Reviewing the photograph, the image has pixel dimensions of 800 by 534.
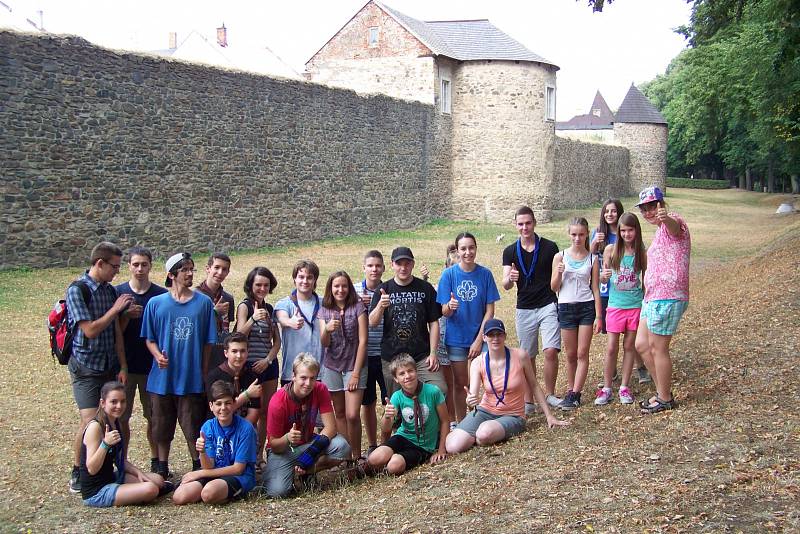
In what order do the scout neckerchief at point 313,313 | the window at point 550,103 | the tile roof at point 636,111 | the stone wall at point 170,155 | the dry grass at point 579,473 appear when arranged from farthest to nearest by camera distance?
1. the tile roof at point 636,111
2. the window at point 550,103
3. the stone wall at point 170,155
4. the scout neckerchief at point 313,313
5. the dry grass at point 579,473

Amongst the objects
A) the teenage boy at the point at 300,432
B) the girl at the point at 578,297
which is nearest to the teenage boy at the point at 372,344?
the teenage boy at the point at 300,432

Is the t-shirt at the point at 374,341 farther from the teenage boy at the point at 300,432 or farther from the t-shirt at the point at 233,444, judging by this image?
the t-shirt at the point at 233,444

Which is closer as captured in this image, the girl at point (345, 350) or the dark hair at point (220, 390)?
the dark hair at point (220, 390)

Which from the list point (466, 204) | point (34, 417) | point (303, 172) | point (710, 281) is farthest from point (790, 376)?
point (466, 204)

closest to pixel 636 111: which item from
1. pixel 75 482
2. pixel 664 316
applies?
pixel 664 316

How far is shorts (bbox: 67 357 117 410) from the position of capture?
222 inches

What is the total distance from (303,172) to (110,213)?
6548mm

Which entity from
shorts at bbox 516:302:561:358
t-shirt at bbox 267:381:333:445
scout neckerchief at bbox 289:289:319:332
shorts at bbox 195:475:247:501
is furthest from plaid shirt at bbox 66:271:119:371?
shorts at bbox 516:302:561:358

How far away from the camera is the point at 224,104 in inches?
716

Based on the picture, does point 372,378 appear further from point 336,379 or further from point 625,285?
point 625,285

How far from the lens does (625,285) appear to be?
22.0 ft

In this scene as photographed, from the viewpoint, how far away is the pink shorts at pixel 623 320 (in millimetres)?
6691

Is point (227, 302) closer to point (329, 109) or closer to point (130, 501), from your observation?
point (130, 501)

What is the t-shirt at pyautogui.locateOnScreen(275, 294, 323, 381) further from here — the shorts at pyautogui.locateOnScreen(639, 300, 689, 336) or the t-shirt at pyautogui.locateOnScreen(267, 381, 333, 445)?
the shorts at pyautogui.locateOnScreen(639, 300, 689, 336)
